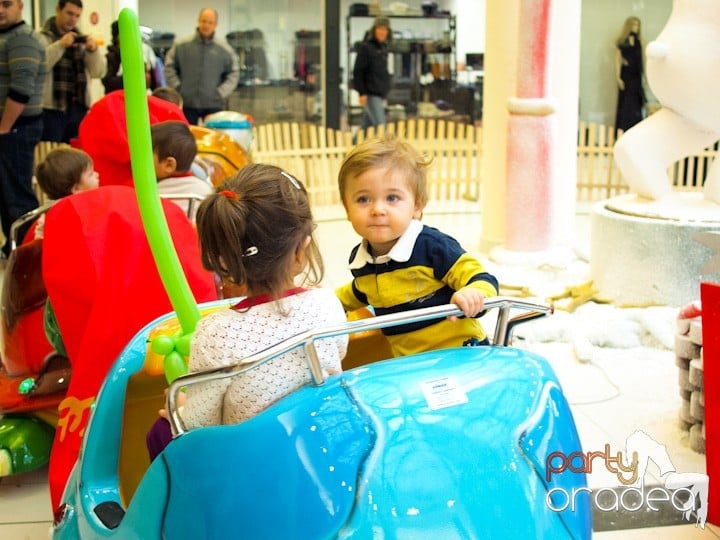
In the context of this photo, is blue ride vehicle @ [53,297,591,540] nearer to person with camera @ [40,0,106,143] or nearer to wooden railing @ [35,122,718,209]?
person with camera @ [40,0,106,143]

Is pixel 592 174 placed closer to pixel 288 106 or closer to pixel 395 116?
pixel 395 116

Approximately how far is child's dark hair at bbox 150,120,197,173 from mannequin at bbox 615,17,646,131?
7115 mm

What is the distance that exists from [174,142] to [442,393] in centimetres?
217

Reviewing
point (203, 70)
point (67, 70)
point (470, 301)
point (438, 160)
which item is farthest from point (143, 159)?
point (438, 160)

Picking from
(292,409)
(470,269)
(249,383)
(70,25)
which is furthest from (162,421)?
(70,25)

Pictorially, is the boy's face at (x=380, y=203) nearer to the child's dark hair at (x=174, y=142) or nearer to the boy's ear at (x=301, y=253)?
the boy's ear at (x=301, y=253)

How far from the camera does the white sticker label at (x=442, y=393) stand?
151cm

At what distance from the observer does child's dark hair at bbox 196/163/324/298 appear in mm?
1664

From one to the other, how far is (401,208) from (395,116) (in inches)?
305

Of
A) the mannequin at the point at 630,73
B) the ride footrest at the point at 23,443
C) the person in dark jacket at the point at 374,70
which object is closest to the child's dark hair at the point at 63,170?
the ride footrest at the point at 23,443

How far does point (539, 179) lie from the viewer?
220 inches

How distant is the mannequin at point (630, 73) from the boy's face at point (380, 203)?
8.10 meters

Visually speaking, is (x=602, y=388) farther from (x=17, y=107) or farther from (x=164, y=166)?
(x=17, y=107)

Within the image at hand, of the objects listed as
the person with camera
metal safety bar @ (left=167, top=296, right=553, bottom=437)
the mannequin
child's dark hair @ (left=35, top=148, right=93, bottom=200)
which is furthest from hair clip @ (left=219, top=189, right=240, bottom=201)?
the mannequin
